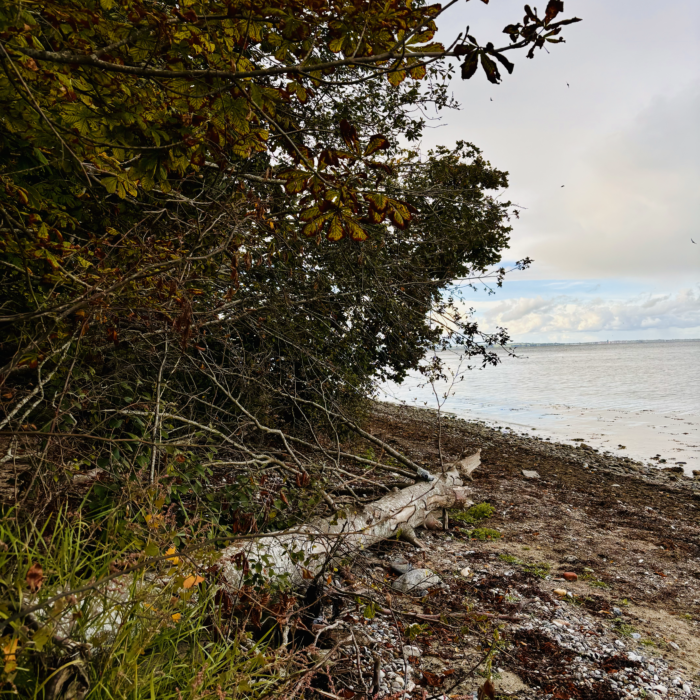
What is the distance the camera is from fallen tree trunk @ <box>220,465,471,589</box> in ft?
10.3

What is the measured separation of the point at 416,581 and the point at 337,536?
60.5 inches

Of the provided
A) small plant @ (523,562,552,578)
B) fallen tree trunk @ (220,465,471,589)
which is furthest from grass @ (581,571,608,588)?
fallen tree trunk @ (220,465,471,589)

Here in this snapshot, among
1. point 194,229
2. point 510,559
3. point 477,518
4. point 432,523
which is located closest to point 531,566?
point 510,559

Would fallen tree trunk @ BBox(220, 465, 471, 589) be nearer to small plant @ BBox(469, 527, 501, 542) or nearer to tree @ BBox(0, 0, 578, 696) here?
tree @ BBox(0, 0, 578, 696)

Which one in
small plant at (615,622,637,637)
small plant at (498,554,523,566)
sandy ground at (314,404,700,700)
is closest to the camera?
sandy ground at (314,404,700,700)

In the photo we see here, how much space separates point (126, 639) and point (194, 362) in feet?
9.68

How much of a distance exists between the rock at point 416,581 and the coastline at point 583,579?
0.18 meters

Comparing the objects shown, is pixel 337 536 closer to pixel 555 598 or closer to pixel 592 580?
pixel 555 598

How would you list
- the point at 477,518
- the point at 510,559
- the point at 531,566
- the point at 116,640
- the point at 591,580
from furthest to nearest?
the point at 477,518, the point at 510,559, the point at 531,566, the point at 591,580, the point at 116,640

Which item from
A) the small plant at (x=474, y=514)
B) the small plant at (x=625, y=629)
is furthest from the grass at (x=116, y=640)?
the small plant at (x=474, y=514)

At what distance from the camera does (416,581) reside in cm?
414

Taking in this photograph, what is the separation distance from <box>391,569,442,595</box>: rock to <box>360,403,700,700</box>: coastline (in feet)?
0.60

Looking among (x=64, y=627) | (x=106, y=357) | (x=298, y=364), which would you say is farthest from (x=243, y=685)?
(x=298, y=364)

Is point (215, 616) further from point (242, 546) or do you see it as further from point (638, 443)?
point (638, 443)
